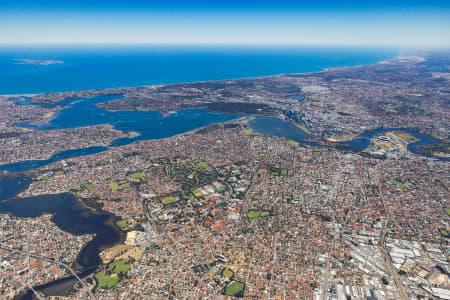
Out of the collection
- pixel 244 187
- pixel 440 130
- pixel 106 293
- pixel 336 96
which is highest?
pixel 336 96

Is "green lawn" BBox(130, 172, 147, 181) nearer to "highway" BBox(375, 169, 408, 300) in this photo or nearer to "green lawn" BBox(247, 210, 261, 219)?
"green lawn" BBox(247, 210, 261, 219)

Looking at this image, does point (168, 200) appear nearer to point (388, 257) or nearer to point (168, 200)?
point (168, 200)

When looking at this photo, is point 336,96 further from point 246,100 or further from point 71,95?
point 71,95

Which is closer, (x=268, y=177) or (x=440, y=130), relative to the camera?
(x=268, y=177)

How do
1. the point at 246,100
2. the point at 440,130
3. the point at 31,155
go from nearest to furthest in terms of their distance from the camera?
the point at 31,155, the point at 440,130, the point at 246,100

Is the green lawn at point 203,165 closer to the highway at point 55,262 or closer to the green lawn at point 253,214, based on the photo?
the green lawn at point 253,214

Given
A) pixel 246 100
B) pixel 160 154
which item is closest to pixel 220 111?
pixel 246 100

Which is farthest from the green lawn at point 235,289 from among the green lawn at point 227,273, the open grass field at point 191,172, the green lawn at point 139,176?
the green lawn at point 139,176
